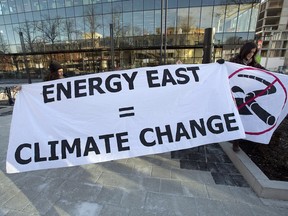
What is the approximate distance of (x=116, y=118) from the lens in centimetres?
260

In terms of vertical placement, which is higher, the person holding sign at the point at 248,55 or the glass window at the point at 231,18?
the glass window at the point at 231,18

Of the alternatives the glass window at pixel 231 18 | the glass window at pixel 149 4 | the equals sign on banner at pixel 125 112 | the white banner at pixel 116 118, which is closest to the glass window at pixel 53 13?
the glass window at pixel 149 4

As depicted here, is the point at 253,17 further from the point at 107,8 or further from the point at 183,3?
the point at 107,8

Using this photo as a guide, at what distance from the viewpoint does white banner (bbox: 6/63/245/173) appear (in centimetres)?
251

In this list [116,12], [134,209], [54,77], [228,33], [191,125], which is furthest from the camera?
[116,12]

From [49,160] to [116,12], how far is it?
60.7ft

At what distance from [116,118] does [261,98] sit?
246 centimetres

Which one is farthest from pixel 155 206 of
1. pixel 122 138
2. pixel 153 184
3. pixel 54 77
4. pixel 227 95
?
pixel 54 77

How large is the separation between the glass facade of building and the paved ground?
41.9 ft

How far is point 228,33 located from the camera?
54.1 ft

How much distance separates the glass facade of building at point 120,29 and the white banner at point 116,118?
41.3 ft

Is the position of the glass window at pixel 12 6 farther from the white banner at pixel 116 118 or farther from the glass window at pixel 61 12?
the white banner at pixel 116 118

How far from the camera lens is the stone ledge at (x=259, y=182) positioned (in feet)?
7.91

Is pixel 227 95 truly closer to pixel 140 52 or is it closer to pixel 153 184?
pixel 153 184
